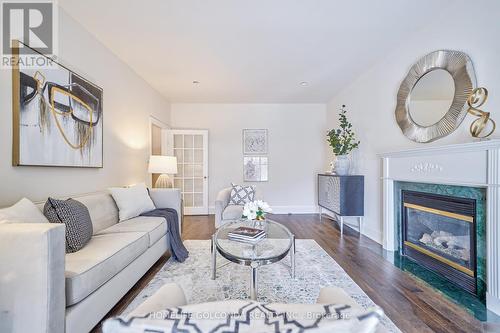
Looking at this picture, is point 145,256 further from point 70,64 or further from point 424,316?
point 424,316

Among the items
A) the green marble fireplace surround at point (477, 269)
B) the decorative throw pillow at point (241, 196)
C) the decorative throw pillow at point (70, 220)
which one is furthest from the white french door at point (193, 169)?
the green marble fireplace surround at point (477, 269)

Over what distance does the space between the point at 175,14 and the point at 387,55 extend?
2.71m

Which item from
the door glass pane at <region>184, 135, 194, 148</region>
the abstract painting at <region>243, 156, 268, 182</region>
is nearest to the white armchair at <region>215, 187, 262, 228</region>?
the abstract painting at <region>243, 156, 268, 182</region>

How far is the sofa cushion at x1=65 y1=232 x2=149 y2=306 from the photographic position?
4.14 ft

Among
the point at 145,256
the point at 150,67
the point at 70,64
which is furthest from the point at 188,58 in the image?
the point at 145,256

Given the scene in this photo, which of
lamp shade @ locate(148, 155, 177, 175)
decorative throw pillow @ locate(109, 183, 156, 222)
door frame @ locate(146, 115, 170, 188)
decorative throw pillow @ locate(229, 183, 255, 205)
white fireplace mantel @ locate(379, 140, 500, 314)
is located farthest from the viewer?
door frame @ locate(146, 115, 170, 188)

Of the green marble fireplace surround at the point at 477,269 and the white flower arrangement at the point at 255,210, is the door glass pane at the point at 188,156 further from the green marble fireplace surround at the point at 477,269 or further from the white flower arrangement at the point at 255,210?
the green marble fireplace surround at the point at 477,269

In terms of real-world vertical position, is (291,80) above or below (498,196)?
above

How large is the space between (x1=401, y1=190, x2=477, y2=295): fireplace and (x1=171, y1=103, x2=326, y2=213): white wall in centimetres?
256

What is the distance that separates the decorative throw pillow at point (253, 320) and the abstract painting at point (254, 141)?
15.5ft

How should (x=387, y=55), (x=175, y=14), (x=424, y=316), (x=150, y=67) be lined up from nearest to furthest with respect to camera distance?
(x=424, y=316)
(x=175, y=14)
(x=387, y=55)
(x=150, y=67)

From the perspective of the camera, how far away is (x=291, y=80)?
3816 millimetres

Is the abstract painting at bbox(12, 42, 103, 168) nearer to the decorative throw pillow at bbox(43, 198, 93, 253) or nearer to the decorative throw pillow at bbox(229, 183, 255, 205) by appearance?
the decorative throw pillow at bbox(43, 198, 93, 253)

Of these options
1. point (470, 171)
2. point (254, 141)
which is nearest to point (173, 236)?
point (470, 171)
